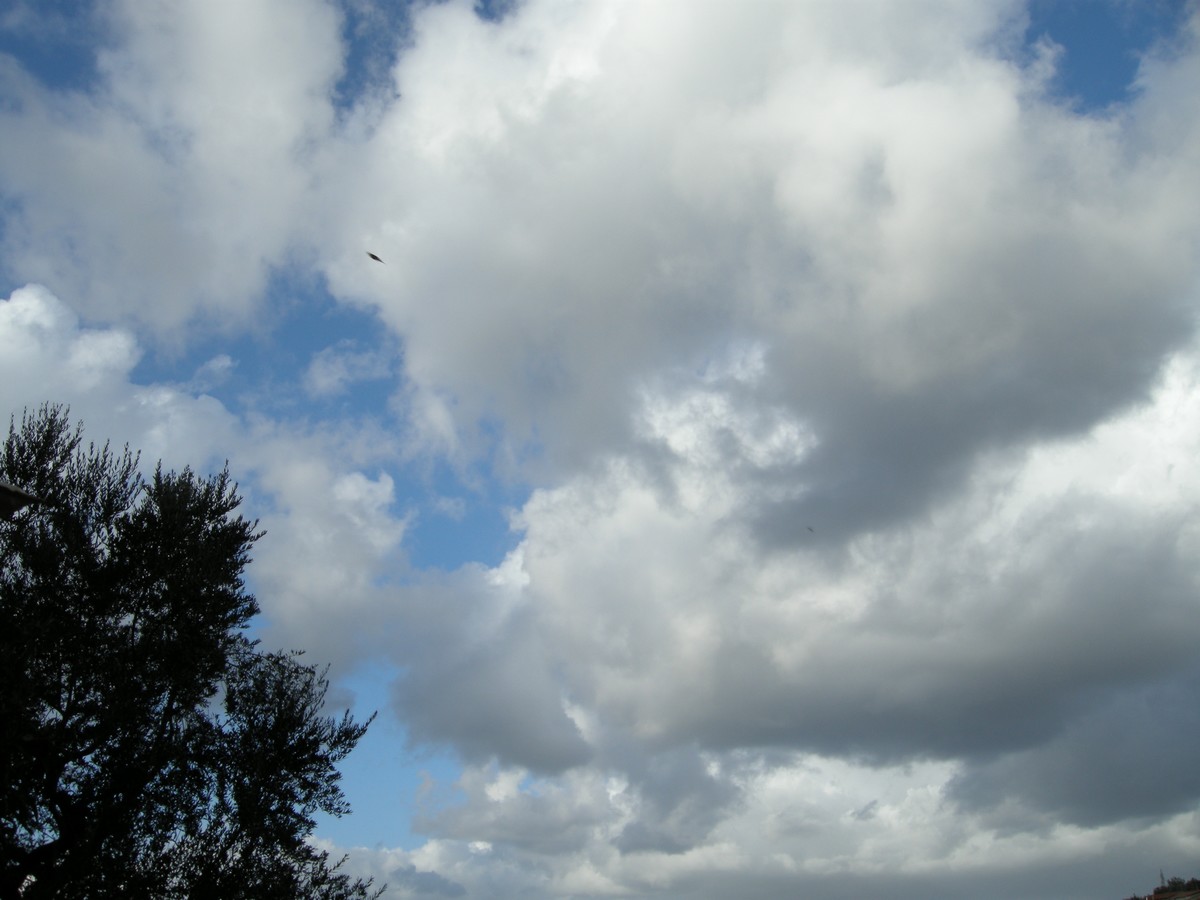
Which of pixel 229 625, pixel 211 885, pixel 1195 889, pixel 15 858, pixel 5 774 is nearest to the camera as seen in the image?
pixel 5 774

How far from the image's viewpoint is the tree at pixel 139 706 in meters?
20.0

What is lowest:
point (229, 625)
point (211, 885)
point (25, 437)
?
point (211, 885)

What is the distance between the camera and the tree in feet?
65.6

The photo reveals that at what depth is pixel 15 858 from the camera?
19750mm

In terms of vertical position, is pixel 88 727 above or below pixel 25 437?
→ below

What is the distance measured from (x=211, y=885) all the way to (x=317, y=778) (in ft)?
11.9

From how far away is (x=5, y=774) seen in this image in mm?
18438

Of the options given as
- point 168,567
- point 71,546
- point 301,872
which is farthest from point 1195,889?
point 71,546

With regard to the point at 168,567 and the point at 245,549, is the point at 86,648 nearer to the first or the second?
the point at 168,567

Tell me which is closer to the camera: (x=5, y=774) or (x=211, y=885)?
(x=5, y=774)

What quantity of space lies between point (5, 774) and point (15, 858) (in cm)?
261

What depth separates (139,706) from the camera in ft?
69.3

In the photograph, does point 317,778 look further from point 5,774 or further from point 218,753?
point 5,774

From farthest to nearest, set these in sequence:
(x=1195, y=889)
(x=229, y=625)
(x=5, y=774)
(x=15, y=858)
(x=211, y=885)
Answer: (x=1195, y=889) < (x=229, y=625) < (x=211, y=885) < (x=15, y=858) < (x=5, y=774)
